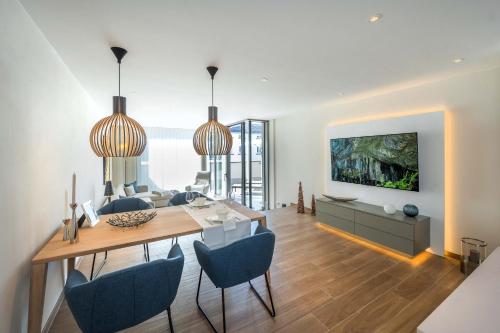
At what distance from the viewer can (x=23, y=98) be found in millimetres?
1457

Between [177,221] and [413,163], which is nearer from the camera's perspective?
[177,221]

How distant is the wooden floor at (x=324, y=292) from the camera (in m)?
1.85

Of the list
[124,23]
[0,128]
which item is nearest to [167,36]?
[124,23]

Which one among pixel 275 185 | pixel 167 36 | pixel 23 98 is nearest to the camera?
pixel 23 98

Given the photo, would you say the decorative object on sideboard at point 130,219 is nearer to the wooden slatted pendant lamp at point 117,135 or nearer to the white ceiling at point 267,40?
the wooden slatted pendant lamp at point 117,135

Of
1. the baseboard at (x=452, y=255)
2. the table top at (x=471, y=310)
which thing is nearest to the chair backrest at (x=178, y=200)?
the table top at (x=471, y=310)

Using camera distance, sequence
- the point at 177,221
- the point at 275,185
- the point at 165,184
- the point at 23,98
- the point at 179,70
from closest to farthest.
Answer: the point at 23,98 < the point at 177,221 < the point at 179,70 < the point at 275,185 < the point at 165,184

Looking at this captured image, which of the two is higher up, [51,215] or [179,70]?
[179,70]

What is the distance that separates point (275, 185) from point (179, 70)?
4.26 m

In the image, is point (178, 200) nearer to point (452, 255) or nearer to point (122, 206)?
point (122, 206)

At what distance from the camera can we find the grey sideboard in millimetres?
2869

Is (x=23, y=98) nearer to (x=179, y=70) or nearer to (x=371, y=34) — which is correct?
(x=179, y=70)

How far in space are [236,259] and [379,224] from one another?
259cm

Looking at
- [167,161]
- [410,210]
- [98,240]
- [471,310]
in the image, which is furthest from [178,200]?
[167,161]
